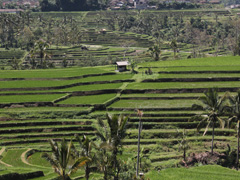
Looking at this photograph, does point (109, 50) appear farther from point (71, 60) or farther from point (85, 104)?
point (85, 104)

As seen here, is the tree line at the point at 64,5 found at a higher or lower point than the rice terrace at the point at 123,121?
higher

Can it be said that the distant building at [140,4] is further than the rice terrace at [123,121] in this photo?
Yes

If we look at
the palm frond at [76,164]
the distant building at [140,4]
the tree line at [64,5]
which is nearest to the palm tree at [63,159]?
the palm frond at [76,164]

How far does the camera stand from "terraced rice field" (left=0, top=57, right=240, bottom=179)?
109 feet

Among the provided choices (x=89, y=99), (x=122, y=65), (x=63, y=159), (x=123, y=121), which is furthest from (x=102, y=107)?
(x=63, y=159)

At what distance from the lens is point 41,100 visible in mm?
41812

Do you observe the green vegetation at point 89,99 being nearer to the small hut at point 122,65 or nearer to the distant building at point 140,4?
the small hut at point 122,65

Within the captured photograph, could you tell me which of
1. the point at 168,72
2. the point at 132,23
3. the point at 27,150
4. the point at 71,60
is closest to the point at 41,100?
the point at 27,150

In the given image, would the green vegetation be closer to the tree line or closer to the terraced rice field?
the terraced rice field

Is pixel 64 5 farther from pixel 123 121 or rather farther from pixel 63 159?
pixel 63 159

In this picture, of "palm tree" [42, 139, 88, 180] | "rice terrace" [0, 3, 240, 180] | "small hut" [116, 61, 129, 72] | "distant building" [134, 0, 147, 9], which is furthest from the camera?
"distant building" [134, 0, 147, 9]

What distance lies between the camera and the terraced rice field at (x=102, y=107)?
109 ft

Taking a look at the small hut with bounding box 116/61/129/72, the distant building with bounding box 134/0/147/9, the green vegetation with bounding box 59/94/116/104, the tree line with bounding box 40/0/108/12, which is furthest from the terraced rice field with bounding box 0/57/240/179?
the distant building with bounding box 134/0/147/9

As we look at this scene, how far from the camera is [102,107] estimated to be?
4016cm
